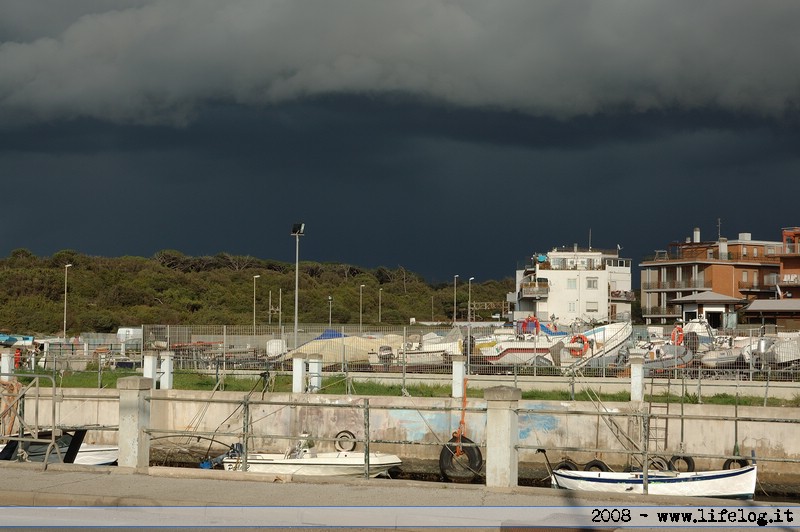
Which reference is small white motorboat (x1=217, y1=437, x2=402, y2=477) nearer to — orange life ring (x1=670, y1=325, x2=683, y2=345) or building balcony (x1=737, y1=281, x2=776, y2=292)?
orange life ring (x1=670, y1=325, x2=683, y2=345)

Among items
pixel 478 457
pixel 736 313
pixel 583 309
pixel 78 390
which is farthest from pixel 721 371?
pixel 583 309

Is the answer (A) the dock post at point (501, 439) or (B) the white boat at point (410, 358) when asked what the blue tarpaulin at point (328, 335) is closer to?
(B) the white boat at point (410, 358)

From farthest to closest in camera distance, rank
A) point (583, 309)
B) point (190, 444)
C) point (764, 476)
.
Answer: point (583, 309), point (190, 444), point (764, 476)

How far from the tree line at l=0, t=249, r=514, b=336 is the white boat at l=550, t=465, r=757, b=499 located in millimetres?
59169

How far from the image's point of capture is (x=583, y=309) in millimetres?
77750

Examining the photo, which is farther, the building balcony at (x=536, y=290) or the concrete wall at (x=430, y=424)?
the building balcony at (x=536, y=290)

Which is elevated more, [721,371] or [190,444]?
[721,371]

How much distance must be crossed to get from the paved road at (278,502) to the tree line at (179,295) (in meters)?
60.7

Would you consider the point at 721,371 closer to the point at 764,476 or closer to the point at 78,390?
the point at 764,476

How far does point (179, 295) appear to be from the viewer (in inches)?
3952

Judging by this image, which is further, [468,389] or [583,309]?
[583,309]

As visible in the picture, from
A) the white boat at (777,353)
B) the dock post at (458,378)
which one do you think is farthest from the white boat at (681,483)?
the white boat at (777,353)

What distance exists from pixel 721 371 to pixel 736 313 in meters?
38.1

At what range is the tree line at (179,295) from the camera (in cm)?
8412
